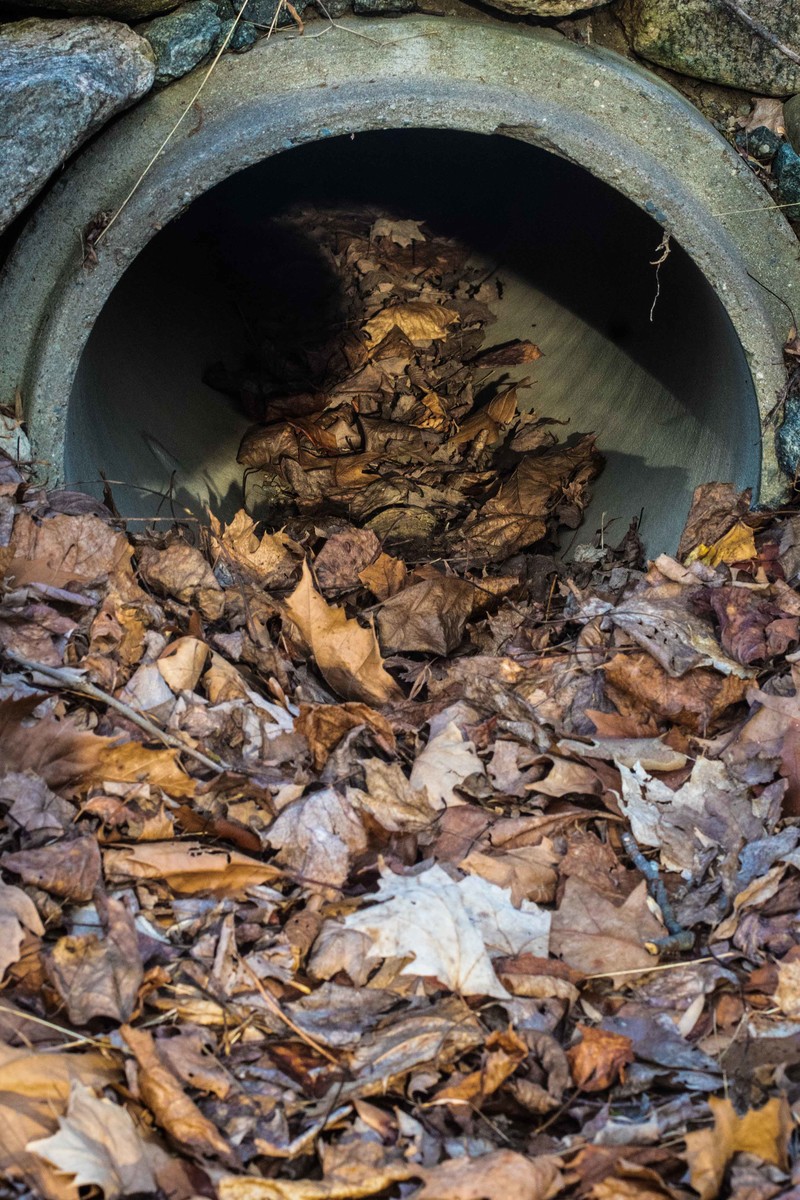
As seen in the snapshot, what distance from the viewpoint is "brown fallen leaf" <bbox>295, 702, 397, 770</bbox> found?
2.30m

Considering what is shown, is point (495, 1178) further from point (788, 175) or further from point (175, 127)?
point (788, 175)

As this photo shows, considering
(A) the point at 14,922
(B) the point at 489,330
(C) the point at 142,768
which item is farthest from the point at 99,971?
(B) the point at 489,330

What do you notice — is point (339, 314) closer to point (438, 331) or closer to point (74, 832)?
point (438, 331)

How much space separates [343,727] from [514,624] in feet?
2.98

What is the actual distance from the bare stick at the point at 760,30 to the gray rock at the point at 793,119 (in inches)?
4.3

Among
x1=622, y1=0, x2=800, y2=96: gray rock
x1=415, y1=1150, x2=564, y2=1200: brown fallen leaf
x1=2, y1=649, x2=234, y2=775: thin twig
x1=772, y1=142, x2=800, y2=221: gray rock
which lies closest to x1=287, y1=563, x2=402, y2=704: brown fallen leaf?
x1=2, y1=649, x2=234, y2=775: thin twig

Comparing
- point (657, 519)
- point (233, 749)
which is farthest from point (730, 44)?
point (233, 749)

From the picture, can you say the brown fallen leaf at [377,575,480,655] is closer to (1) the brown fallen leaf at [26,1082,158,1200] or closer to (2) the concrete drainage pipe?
(2) the concrete drainage pipe

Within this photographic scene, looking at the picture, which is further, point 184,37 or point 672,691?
point 184,37

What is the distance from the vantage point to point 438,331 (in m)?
5.08

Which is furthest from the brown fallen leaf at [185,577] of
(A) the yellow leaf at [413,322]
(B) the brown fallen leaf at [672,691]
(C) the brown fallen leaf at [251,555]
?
(A) the yellow leaf at [413,322]

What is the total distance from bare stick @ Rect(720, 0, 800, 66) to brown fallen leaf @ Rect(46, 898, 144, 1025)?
9.77 feet

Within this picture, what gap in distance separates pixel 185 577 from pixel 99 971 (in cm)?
134

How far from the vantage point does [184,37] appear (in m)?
2.87
